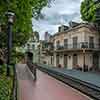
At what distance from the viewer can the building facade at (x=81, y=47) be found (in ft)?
122

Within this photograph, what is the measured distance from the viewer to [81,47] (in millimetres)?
36719

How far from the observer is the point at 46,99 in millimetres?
10586

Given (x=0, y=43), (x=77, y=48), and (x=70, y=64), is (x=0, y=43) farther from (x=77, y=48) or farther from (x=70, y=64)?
(x=70, y=64)

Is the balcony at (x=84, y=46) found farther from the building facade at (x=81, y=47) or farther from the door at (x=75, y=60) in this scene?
the door at (x=75, y=60)

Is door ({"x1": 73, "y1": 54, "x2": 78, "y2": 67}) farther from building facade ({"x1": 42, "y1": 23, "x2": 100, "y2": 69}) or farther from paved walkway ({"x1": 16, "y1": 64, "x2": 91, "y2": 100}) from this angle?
paved walkway ({"x1": 16, "y1": 64, "x2": 91, "y2": 100})

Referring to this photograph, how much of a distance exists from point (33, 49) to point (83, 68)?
1231 inches

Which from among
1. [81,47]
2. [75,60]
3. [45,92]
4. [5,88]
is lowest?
[45,92]

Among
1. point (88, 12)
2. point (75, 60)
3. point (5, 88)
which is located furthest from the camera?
point (75, 60)

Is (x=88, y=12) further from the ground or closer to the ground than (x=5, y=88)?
further from the ground

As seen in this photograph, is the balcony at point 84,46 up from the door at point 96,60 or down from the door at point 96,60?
up

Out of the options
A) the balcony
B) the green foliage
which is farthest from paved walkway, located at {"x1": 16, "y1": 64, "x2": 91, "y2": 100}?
the balcony

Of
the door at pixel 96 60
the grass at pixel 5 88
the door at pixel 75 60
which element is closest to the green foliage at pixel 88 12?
the door at pixel 96 60

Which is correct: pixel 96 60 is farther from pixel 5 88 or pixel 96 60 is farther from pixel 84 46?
pixel 5 88

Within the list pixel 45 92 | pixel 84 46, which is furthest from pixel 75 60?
pixel 45 92
